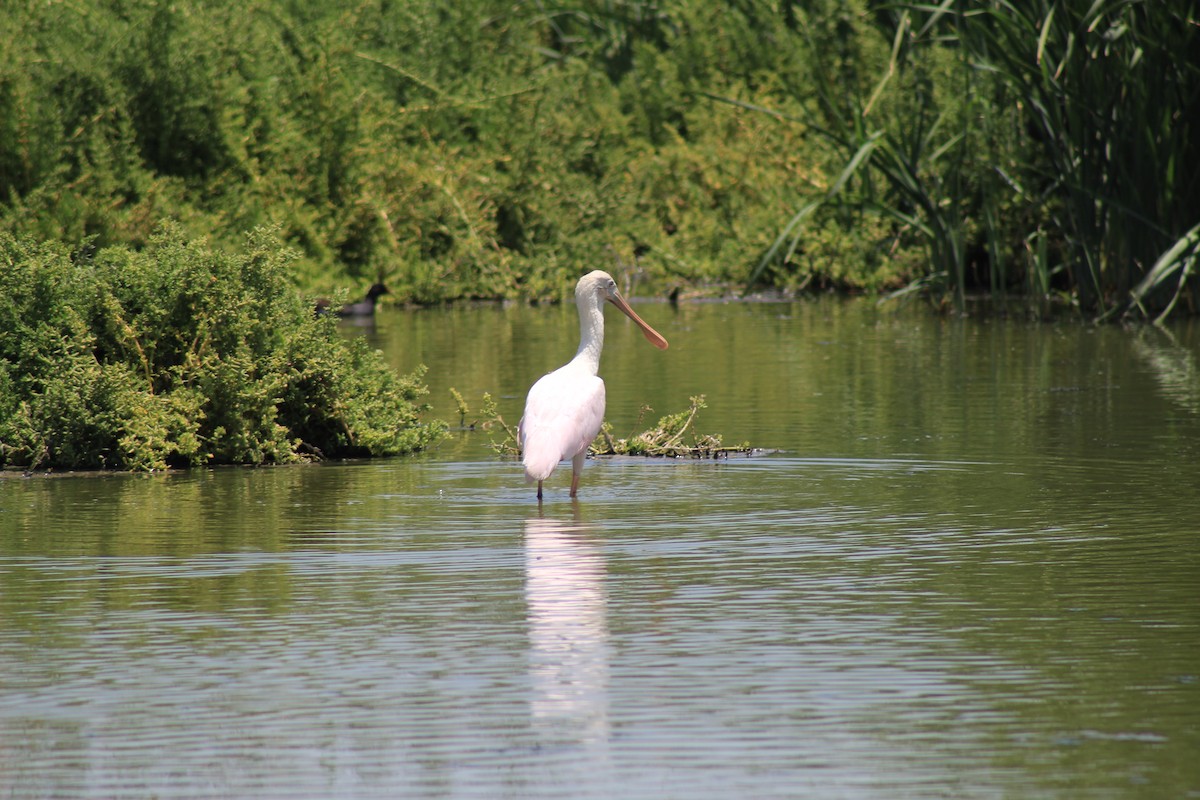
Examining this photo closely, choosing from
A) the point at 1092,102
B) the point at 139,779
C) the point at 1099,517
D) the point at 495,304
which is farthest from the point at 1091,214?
the point at 139,779

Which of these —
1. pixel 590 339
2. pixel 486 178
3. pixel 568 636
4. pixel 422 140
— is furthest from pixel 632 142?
pixel 568 636

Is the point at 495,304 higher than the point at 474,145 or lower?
lower

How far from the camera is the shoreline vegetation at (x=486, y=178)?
37.6 ft

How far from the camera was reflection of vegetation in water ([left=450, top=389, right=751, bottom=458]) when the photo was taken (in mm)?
11383

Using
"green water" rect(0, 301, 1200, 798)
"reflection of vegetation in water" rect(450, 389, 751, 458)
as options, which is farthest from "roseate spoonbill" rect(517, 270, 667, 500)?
"reflection of vegetation in water" rect(450, 389, 751, 458)

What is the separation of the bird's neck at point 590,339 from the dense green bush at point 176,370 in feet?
4.30

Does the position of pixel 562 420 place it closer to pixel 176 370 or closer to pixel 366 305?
pixel 176 370

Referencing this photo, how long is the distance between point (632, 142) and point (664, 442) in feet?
63.4

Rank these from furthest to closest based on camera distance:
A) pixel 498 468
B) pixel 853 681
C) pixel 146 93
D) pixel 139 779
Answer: pixel 146 93 < pixel 498 468 < pixel 853 681 < pixel 139 779

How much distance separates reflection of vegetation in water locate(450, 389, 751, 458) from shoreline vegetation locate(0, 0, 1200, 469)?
549 millimetres

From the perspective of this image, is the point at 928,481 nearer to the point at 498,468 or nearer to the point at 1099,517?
the point at 1099,517

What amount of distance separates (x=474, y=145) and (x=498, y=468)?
16478mm

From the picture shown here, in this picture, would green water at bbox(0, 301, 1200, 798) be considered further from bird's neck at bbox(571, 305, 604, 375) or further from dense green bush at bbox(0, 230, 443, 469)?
bird's neck at bbox(571, 305, 604, 375)

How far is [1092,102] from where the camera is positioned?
62.0 ft
